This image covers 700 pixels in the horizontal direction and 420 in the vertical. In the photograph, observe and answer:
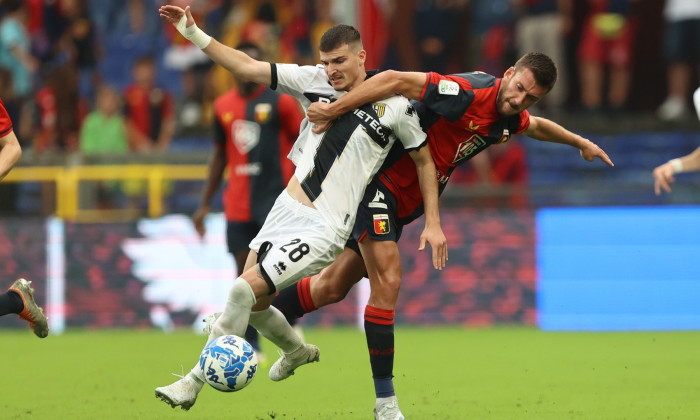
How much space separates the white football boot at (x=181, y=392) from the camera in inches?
239

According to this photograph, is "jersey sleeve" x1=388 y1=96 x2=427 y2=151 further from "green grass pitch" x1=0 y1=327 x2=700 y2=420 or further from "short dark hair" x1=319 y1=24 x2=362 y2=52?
"green grass pitch" x1=0 y1=327 x2=700 y2=420

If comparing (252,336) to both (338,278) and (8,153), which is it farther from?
(8,153)

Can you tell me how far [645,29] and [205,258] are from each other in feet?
23.9

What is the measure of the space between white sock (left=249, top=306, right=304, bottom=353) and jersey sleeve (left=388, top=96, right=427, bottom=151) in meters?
1.31

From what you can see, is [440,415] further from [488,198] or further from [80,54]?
[80,54]

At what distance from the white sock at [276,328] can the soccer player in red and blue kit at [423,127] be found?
56 centimetres

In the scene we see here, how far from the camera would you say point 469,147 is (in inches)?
270

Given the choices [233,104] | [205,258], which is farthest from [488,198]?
[233,104]

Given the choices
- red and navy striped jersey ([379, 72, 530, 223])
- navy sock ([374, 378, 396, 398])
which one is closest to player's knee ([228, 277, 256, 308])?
navy sock ([374, 378, 396, 398])

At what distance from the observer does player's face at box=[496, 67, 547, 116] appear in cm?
643

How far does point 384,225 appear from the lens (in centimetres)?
670

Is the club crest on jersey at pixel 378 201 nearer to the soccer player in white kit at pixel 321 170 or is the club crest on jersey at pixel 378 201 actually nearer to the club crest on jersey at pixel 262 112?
the soccer player in white kit at pixel 321 170

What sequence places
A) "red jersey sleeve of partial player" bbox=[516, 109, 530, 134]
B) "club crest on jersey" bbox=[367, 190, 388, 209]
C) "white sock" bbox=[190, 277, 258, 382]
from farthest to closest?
1. "red jersey sleeve of partial player" bbox=[516, 109, 530, 134]
2. "club crest on jersey" bbox=[367, 190, 388, 209]
3. "white sock" bbox=[190, 277, 258, 382]

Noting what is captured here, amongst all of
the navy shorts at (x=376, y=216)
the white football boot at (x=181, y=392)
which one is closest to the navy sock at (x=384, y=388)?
the navy shorts at (x=376, y=216)
